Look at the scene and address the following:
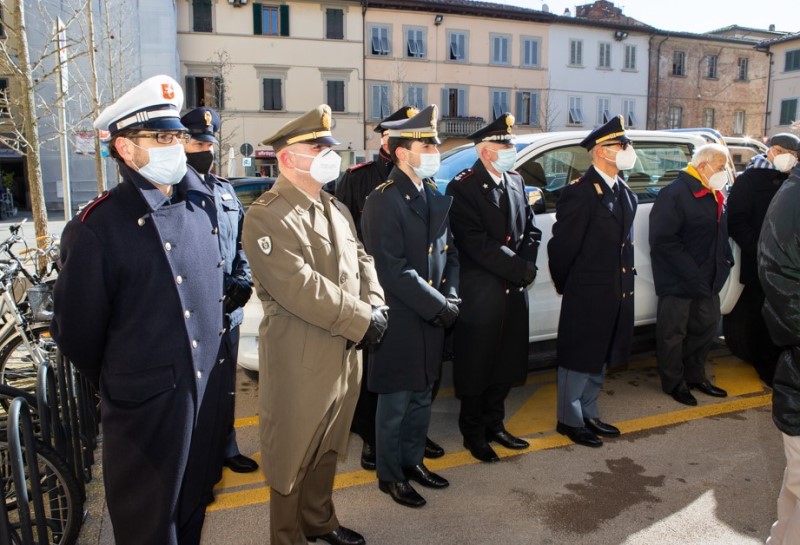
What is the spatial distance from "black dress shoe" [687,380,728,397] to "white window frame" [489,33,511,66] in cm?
3431

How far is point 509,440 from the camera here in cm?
441

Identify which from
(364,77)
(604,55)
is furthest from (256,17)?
(604,55)

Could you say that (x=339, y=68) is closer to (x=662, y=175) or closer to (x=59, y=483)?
(x=662, y=175)

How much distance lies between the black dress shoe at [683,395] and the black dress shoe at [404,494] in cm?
260

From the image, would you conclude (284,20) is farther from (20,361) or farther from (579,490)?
(579,490)

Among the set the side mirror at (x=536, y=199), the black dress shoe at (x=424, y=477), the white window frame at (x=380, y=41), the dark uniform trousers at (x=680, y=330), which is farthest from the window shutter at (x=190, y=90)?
the black dress shoe at (x=424, y=477)

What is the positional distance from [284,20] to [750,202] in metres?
31.7

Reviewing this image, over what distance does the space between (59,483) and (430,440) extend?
2242mm

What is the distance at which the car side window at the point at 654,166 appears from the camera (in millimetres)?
5652

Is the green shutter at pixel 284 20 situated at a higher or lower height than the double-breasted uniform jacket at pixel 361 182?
higher

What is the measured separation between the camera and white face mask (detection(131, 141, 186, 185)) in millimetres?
2467

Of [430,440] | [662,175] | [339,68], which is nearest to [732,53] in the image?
[339,68]

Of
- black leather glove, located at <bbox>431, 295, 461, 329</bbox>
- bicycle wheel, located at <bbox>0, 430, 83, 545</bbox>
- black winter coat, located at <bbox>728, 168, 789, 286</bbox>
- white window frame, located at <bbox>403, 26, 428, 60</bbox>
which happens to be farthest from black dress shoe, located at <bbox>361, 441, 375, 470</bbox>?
white window frame, located at <bbox>403, 26, 428, 60</bbox>

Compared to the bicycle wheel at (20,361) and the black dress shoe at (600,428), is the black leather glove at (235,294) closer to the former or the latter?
the bicycle wheel at (20,361)
